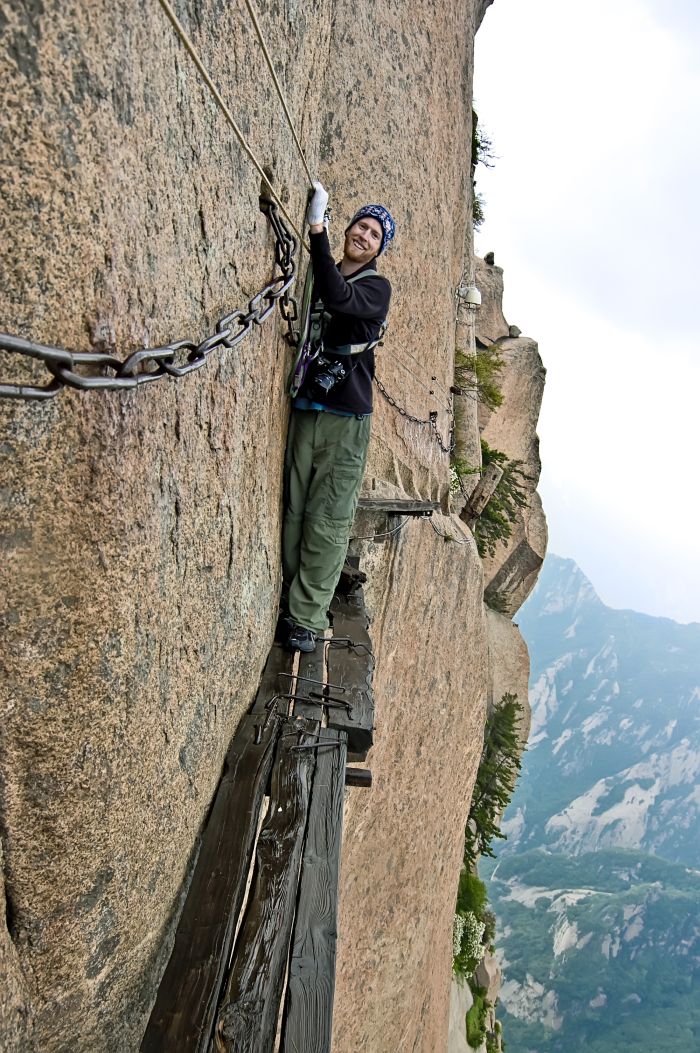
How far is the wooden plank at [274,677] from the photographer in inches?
162

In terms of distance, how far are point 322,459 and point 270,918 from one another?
9.30 feet

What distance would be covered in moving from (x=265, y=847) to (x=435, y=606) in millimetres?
6503

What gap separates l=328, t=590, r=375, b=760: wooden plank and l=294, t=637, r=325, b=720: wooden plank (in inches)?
3.0

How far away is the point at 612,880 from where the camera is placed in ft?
393

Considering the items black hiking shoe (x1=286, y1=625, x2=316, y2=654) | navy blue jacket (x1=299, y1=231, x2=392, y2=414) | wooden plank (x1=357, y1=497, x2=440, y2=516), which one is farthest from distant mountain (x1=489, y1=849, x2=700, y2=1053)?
navy blue jacket (x1=299, y1=231, x2=392, y2=414)

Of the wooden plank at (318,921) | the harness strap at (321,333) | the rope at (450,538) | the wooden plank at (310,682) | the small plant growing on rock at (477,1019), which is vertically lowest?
the small plant growing on rock at (477,1019)

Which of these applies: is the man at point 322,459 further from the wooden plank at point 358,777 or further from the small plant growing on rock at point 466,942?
the small plant growing on rock at point 466,942

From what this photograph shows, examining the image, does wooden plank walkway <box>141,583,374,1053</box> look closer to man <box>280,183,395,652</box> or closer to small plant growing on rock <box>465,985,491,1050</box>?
man <box>280,183,395,652</box>

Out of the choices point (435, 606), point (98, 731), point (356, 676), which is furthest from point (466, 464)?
point (98, 731)

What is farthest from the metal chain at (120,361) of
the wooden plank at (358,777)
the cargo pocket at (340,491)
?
the wooden plank at (358,777)

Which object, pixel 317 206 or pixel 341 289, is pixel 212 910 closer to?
pixel 341 289

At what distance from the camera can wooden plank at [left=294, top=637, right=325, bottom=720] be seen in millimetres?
4141

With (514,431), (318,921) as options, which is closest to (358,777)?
(318,921)

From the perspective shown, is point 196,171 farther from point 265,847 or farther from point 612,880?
point 612,880
